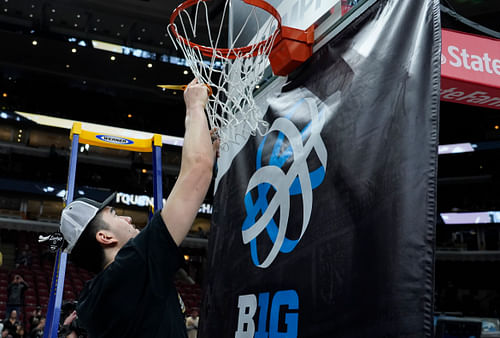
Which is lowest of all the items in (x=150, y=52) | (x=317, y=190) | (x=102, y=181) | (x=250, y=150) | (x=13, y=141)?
(x=317, y=190)

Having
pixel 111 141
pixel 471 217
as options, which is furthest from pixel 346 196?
pixel 471 217

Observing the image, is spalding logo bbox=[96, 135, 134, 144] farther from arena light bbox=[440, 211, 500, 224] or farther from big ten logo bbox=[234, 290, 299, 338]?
arena light bbox=[440, 211, 500, 224]

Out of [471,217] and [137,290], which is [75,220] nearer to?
[137,290]

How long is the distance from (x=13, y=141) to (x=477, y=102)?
25.7 metres

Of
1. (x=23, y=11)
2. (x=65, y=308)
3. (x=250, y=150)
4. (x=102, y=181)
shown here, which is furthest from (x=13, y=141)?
(x=250, y=150)

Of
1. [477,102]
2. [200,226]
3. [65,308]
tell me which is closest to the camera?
[477,102]

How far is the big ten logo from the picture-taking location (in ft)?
9.91

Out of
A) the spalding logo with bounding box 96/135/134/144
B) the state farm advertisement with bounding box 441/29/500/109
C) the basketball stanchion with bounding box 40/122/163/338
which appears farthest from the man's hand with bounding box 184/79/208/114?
the spalding logo with bounding box 96/135/134/144

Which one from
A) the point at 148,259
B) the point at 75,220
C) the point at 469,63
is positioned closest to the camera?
the point at 148,259

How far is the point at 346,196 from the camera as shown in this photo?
8.88 ft

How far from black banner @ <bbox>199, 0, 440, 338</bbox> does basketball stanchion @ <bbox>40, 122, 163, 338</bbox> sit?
6.06ft

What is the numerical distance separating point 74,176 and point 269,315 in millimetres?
3276

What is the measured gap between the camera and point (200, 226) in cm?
2881

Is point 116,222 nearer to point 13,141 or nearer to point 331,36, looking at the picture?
point 331,36
